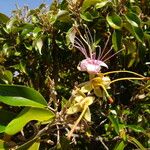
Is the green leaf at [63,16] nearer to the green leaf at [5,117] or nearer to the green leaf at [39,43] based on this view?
the green leaf at [39,43]

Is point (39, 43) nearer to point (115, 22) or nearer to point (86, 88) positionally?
point (115, 22)

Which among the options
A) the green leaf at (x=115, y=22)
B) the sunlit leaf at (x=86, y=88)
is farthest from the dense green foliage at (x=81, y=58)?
the sunlit leaf at (x=86, y=88)

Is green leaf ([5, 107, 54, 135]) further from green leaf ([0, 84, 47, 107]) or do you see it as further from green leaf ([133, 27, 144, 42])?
green leaf ([133, 27, 144, 42])

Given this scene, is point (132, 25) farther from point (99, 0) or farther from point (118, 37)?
point (99, 0)

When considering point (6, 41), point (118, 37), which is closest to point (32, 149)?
point (118, 37)

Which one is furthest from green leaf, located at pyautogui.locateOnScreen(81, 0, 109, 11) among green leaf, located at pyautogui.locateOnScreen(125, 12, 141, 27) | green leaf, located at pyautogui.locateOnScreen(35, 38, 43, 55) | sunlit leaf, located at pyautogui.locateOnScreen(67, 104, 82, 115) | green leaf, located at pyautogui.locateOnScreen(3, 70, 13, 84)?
sunlit leaf, located at pyautogui.locateOnScreen(67, 104, 82, 115)
